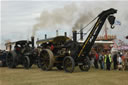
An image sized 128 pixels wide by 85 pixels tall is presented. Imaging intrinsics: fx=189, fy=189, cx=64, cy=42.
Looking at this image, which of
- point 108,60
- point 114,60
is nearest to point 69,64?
point 108,60

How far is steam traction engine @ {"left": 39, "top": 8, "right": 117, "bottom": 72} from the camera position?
1033 centimetres

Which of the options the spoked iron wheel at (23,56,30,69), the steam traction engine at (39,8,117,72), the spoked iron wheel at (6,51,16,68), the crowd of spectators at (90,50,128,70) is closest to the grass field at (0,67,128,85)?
the steam traction engine at (39,8,117,72)

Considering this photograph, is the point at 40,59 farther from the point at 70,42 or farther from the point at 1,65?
the point at 1,65

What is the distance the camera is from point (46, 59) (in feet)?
39.9

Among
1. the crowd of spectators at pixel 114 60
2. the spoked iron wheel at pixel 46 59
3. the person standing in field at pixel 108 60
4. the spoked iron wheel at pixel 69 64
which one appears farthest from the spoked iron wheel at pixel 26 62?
the person standing in field at pixel 108 60

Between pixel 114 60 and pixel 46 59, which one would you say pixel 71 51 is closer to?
pixel 46 59

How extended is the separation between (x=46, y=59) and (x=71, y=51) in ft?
6.89

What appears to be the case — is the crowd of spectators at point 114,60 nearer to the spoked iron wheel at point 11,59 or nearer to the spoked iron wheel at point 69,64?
the spoked iron wheel at point 69,64

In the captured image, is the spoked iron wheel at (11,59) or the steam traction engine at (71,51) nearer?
the steam traction engine at (71,51)

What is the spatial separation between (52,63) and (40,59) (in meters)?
1.49

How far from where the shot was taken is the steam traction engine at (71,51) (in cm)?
1033

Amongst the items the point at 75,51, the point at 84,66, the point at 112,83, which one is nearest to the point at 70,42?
the point at 75,51

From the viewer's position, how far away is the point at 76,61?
35.2 feet

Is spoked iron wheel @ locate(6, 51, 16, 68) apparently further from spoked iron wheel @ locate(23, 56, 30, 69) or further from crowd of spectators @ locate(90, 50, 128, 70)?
crowd of spectators @ locate(90, 50, 128, 70)
